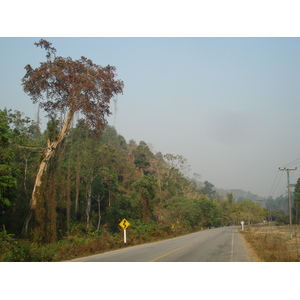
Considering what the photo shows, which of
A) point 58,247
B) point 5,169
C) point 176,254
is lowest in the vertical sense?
point 176,254

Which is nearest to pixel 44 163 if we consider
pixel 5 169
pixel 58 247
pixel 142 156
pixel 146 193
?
pixel 5 169

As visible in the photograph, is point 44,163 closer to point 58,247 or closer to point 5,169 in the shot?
point 5,169

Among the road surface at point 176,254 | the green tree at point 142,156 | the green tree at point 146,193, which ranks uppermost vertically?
the green tree at point 142,156

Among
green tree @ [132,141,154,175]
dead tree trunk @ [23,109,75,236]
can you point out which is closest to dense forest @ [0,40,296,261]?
dead tree trunk @ [23,109,75,236]

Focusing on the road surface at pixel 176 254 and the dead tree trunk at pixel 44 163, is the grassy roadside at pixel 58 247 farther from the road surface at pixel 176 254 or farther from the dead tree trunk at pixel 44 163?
the dead tree trunk at pixel 44 163

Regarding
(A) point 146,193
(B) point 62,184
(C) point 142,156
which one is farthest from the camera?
(C) point 142,156

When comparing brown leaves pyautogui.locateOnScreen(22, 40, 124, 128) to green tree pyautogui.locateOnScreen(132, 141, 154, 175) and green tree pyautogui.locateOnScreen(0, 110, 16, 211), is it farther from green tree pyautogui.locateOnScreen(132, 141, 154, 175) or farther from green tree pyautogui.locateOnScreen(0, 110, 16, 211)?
green tree pyautogui.locateOnScreen(132, 141, 154, 175)

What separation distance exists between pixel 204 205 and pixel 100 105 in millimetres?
49784

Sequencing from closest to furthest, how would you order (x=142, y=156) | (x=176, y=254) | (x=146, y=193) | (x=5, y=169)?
(x=176, y=254), (x=5, y=169), (x=146, y=193), (x=142, y=156)

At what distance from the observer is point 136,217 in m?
45.8

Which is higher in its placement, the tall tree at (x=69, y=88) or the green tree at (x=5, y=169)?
the tall tree at (x=69, y=88)

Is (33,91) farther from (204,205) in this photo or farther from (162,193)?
(204,205)

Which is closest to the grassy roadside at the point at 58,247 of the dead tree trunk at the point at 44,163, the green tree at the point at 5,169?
the dead tree trunk at the point at 44,163

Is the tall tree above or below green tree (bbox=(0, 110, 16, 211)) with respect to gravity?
above
